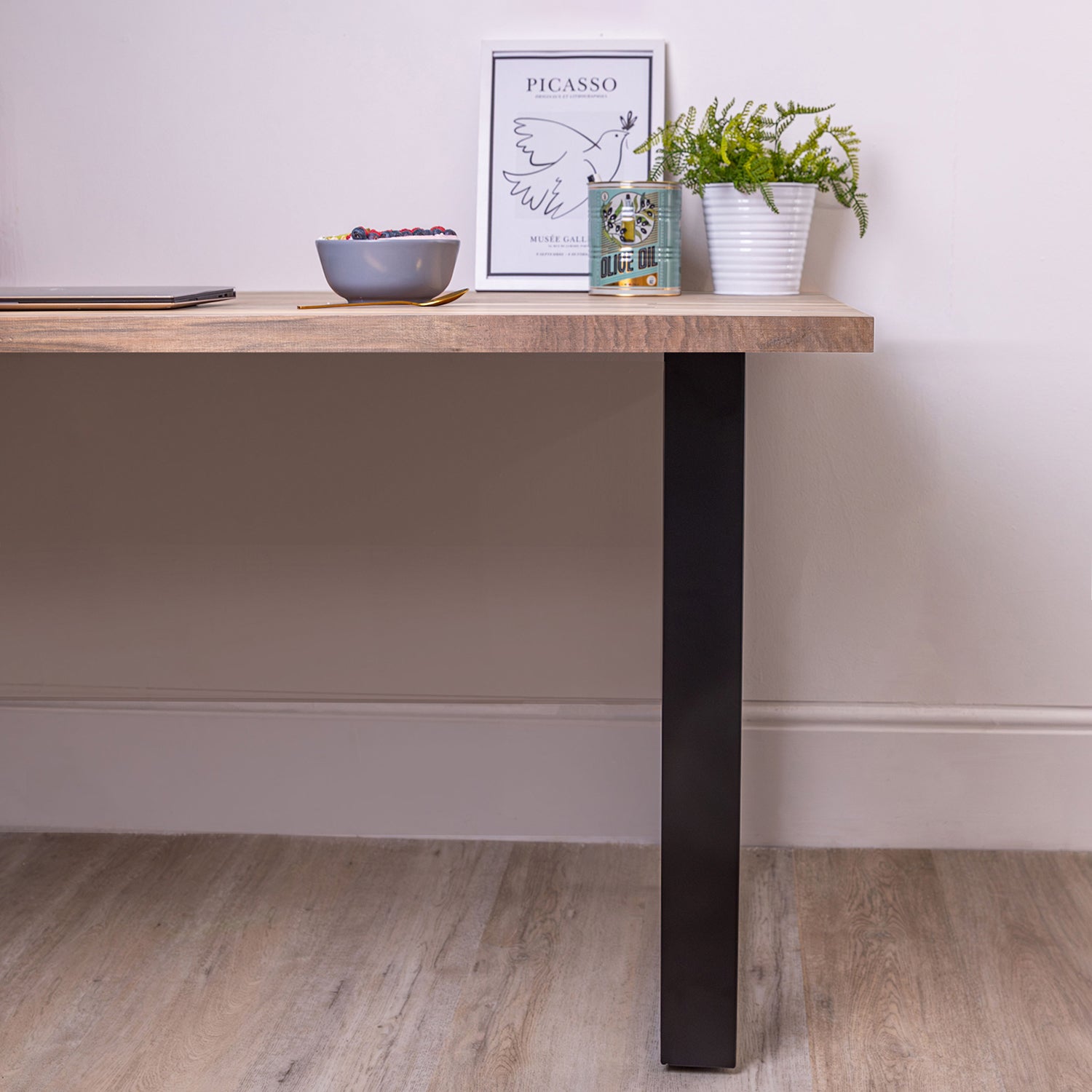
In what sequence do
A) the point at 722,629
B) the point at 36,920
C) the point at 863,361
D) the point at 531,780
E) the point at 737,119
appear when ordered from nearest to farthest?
the point at 722,629 < the point at 737,119 < the point at 36,920 < the point at 863,361 < the point at 531,780

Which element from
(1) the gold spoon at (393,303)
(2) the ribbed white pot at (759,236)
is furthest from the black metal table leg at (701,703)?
(2) the ribbed white pot at (759,236)

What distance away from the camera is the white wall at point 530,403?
4.90ft

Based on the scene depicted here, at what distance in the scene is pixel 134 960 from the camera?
1.37 meters

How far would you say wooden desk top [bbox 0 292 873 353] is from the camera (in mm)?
935

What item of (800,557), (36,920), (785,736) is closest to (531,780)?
(785,736)

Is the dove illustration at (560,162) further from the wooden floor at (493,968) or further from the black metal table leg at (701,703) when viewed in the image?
the wooden floor at (493,968)

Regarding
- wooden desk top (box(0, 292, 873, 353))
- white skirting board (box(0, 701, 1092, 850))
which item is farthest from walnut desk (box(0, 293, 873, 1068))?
white skirting board (box(0, 701, 1092, 850))

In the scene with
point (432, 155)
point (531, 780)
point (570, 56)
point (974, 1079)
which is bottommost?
point (974, 1079)

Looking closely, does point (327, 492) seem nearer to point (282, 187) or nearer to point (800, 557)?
point (282, 187)

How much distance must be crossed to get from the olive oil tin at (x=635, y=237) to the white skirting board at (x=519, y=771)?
2.08 feet

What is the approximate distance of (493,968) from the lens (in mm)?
1344

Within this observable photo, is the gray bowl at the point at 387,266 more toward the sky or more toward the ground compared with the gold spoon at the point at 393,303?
more toward the sky

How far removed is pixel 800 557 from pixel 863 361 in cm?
28

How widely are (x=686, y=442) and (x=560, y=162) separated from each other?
61cm
